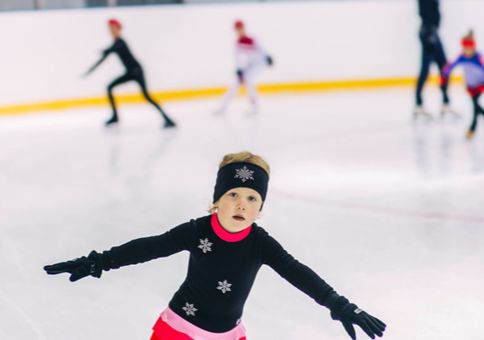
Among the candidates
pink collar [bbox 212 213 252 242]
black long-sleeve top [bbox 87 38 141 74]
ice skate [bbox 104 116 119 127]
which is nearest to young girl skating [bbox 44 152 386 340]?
pink collar [bbox 212 213 252 242]

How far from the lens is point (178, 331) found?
1465 mm

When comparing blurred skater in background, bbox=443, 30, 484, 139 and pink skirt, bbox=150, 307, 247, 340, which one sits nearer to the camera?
pink skirt, bbox=150, 307, 247, 340

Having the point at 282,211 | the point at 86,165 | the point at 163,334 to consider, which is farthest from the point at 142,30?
the point at 163,334

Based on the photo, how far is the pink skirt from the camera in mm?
1457

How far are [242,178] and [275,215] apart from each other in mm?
2180

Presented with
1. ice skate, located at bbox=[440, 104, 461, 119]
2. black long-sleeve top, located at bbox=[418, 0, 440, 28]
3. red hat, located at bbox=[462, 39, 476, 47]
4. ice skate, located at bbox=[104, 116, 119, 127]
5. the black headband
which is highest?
black long-sleeve top, located at bbox=[418, 0, 440, 28]

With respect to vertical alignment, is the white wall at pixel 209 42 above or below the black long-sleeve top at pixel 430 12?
below

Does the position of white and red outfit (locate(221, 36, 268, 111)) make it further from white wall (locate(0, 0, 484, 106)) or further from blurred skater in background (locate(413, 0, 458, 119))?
blurred skater in background (locate(413, 0, 458, 119))

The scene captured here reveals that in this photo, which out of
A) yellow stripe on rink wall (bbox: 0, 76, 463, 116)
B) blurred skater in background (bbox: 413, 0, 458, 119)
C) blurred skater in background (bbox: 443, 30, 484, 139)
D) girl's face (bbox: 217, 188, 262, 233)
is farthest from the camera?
yellow stripe on rink wall (bbox: 0, 76, 463, 116)

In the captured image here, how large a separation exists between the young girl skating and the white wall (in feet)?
22.8

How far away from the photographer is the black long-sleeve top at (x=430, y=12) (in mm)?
6945

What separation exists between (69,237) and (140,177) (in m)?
1.48

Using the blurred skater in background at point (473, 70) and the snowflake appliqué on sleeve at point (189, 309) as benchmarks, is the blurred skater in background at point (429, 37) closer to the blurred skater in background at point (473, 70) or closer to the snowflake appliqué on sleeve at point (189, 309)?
the blurred skater in background at point (473, 70)

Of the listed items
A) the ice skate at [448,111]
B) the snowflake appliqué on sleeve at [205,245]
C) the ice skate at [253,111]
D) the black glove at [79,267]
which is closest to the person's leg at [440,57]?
the ice skate at [448,111]
